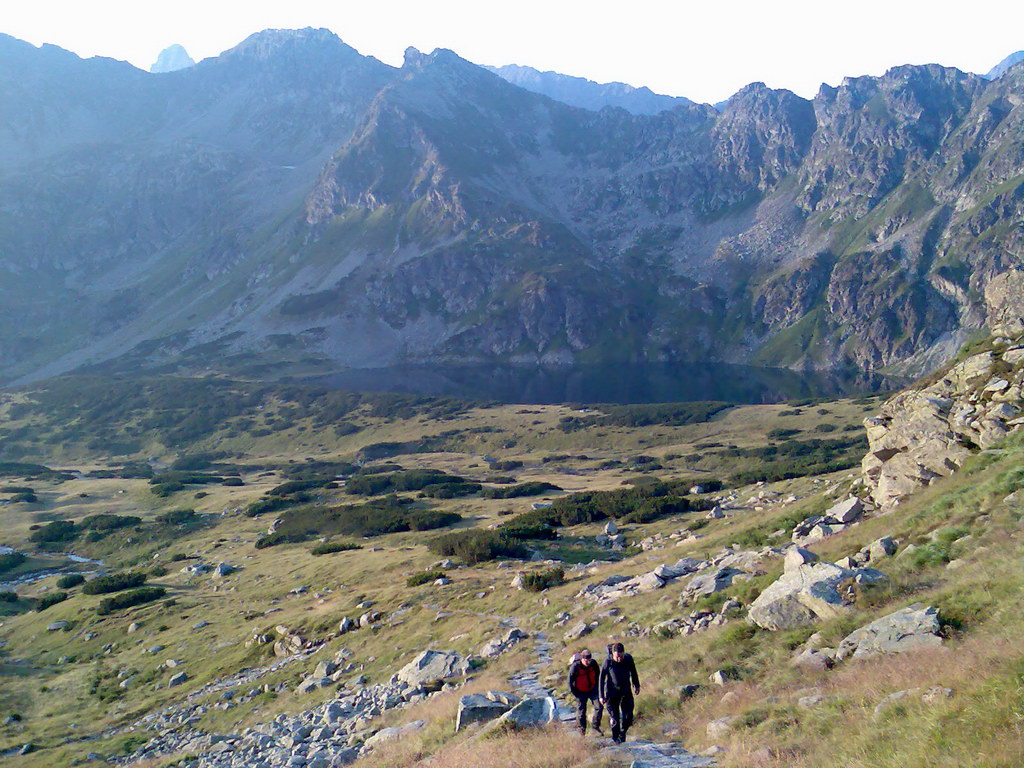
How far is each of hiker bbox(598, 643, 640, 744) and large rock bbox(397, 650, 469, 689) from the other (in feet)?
29.6

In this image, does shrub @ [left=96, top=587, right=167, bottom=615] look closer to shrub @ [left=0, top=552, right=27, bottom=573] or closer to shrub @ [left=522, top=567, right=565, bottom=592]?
shrub @ [left=0, top=552, right=27, bottom=573]

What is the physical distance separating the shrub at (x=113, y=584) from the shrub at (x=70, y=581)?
4399 mm

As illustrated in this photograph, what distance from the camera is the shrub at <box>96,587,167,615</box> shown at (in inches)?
1497

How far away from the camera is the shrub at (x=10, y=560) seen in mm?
52938

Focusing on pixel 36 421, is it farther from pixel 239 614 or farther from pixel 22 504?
pixel 239 614

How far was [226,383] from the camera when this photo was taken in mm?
170875

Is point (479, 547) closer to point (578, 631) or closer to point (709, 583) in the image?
point (578, 631)

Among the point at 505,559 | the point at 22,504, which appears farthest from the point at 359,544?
Answer: the point at 22,504

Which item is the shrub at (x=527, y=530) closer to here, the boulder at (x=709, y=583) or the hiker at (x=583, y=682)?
the boulder at (x=709, y=583)

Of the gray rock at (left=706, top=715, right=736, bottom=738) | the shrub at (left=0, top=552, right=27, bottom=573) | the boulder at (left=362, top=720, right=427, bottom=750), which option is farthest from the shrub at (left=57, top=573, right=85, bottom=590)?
the gray rock at (left=706, top=715, right=736, bottom=738)

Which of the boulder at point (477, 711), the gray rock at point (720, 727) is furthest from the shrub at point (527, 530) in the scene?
the gray rock at point (720, 727)

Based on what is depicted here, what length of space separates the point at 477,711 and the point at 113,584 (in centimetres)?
3808

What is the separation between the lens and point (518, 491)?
6169cm

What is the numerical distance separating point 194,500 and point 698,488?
55.3m
